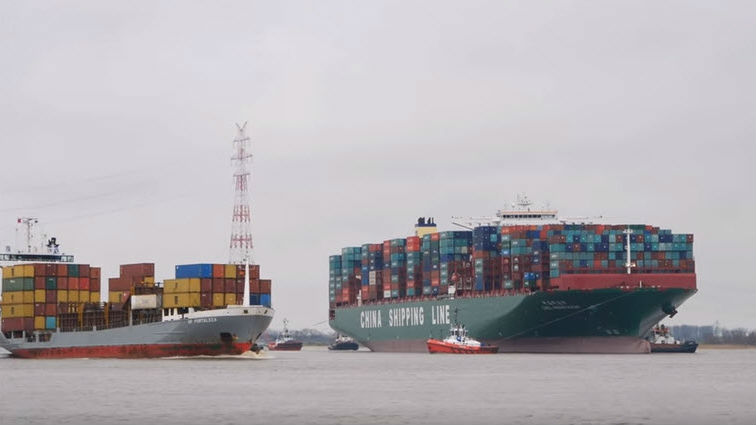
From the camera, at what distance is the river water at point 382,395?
5112 centimetres

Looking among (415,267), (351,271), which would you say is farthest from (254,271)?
(351,271)

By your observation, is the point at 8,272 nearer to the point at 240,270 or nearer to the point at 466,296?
the point at 240,270

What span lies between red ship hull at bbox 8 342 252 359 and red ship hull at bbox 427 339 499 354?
29.7 metres

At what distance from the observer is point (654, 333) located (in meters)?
151

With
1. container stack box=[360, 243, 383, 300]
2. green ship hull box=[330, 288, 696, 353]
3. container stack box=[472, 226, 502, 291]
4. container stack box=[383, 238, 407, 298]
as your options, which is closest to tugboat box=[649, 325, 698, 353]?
green ship hull box=[330, 288, 696, 353]

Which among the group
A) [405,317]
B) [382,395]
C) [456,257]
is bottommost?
[382,395]

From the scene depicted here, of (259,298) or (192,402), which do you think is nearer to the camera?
(192,402)

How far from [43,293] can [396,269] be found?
156 feet

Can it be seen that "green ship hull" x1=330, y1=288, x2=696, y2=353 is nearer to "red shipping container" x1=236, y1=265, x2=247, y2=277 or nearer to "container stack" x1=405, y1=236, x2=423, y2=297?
"container stack" x1=405, y1=236, x2=423, y2=297

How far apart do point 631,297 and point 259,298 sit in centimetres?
3531

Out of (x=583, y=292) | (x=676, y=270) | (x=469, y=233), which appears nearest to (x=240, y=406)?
(x=583, y=292)

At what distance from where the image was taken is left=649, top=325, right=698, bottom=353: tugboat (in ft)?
481

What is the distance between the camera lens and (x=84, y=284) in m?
126

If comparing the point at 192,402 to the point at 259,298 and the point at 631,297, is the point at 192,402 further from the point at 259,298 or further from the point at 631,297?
the point at 631,297
